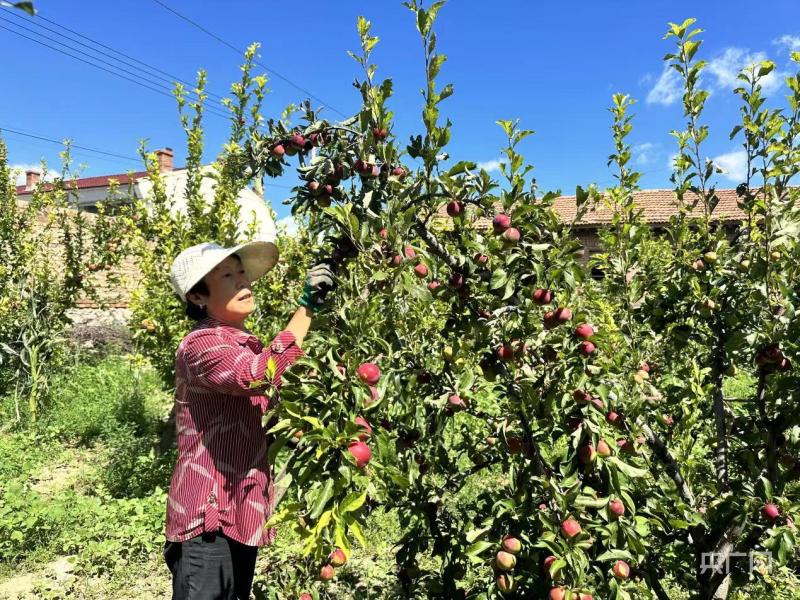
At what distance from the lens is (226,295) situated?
185 cm

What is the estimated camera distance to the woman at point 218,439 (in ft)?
5.44

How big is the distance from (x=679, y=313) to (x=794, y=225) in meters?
0.54

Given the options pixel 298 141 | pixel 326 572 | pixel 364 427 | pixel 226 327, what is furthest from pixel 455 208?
pixel 326 572

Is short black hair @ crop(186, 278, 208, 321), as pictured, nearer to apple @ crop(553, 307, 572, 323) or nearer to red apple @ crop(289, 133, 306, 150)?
red apple @ crop(289, 133, 306, 150)

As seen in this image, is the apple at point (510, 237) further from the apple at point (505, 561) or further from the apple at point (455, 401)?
the apple at point (505, 561)

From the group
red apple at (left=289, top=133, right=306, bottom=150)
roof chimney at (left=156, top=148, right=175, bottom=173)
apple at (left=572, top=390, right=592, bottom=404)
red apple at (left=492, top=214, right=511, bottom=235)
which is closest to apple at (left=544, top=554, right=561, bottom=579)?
apple at (left=572, top=390, right=592, bottom=404)

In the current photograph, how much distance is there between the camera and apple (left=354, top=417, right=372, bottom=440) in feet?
4.30

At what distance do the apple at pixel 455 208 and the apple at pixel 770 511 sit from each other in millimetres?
1419

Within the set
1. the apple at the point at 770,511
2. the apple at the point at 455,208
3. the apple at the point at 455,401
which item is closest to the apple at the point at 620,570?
the apple at the point at 455,401

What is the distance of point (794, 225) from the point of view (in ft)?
6.39

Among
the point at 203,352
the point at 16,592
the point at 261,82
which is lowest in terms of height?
the point at 16,592

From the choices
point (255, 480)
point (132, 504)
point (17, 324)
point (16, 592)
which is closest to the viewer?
point (255, 480)

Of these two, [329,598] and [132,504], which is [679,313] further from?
[132,504]

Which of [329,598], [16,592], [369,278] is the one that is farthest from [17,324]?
[369,278]
